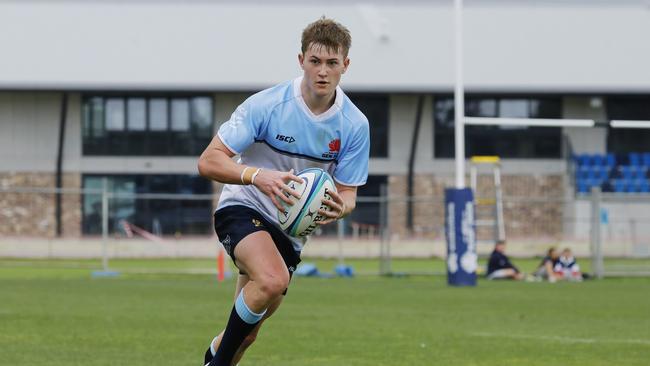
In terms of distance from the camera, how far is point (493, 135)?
42312mm

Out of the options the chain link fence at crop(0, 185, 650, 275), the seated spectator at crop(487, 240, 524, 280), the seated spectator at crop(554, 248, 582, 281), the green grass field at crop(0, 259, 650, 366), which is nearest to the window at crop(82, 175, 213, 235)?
the chain link fence at crop(0, 185, 650, 275)

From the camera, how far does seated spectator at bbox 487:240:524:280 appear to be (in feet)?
83.3

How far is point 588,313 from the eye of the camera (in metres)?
15.5

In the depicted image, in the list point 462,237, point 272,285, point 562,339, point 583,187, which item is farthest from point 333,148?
point 583,187

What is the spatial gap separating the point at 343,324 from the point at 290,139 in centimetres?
625

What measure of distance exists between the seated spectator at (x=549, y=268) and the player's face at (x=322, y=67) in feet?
61.3

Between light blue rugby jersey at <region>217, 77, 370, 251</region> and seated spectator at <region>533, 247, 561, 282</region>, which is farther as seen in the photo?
seated spectator at <region>533, 247, 561, 282</region>

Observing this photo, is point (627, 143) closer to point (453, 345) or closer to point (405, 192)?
point (405, 192)

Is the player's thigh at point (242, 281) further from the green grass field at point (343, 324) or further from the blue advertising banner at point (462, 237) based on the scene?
the blue advertising banner at point (462, 237)

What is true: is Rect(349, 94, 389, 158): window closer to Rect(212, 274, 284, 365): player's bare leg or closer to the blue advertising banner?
the blue advertising banner

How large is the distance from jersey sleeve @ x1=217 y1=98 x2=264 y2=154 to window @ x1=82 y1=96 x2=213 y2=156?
34274mm

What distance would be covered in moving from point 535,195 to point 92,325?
97.9 ft

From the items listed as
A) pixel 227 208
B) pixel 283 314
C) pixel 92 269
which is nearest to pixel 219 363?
pixel 227 208

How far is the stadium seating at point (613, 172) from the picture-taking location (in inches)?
1566
